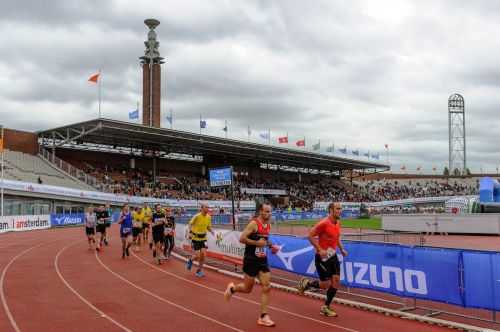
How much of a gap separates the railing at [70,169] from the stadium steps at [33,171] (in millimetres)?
826

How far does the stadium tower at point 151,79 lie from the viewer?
249 feet

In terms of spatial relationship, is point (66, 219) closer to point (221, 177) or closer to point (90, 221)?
point (90, 221)

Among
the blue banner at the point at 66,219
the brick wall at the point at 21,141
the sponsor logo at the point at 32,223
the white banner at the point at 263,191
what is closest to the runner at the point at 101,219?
the sponsor logo at the point at 32,223

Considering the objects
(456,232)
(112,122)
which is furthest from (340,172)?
(456,232)

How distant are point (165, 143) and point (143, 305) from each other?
48.5 m

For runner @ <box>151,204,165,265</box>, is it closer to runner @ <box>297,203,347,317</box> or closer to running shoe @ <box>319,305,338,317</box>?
running shoe @ <box>319,305,338,317</box>

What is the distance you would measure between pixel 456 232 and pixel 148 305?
26.0 metres

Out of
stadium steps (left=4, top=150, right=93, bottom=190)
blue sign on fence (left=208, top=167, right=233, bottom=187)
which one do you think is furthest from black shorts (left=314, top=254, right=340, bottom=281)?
stadium steps (left=4, top=150, right=93, bottom=190)

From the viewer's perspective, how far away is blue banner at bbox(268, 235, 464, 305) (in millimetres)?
8508

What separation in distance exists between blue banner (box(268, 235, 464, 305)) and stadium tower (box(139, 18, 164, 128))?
219ft

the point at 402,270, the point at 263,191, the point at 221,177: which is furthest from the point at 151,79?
the point at 402,270

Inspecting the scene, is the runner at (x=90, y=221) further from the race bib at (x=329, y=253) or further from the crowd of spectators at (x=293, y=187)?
the crowd of spectators at (x=293, y=187)

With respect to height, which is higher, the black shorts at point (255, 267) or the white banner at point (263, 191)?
the white banner at point (263, 191)

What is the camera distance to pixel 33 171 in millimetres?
44531
